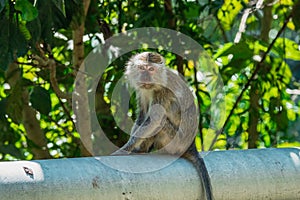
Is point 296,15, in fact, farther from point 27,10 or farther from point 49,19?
point 27,10

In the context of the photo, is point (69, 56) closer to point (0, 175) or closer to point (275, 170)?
point (275, 170)

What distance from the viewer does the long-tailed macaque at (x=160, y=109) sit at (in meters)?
3.83

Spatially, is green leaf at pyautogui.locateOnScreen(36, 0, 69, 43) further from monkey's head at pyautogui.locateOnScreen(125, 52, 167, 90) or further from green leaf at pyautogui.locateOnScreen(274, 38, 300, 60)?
green leaf at pyautogui.locateOnScreen(274, 38, 300, 60)

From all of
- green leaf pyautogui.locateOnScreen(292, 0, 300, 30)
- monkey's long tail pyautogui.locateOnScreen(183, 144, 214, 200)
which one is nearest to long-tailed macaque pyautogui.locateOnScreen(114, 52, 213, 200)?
monkey's long tail pyautogui.locateOnScreen(183, 144, 214, 200)

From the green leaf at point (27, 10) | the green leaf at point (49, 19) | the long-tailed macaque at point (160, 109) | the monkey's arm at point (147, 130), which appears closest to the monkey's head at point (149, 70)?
the long-tailed macaque at point (160, 109)

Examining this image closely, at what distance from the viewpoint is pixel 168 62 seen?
17.2 ft

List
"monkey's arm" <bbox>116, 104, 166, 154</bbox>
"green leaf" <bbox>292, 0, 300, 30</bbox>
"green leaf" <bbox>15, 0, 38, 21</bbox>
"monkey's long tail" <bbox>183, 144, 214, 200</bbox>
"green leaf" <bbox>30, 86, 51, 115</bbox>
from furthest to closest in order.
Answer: "green leaf" <bbox>292, 0, 300, 30</bbox>, "green leaf" <bbox>30, 86, 51, 115</bbox>, "monkey's arm" <bbox>116, 104, 166, 154</bbox>, "green leaf" <bbox>15, 0, 38, 21</bbox>, "monkey's long tail" <bbox>183, 144, 214, 200</bbox>

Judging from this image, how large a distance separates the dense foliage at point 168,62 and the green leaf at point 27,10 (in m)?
1.03

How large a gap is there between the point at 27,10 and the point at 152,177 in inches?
43.4

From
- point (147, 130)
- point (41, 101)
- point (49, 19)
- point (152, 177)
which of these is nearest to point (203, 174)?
point (152, 177)

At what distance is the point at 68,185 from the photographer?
223 cm

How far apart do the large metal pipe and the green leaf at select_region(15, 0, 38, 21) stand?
0.87 meters

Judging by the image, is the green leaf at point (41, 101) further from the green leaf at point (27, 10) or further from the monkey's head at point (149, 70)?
the green leaf at point (27, 10)

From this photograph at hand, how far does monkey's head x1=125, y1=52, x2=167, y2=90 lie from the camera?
3.89 m
